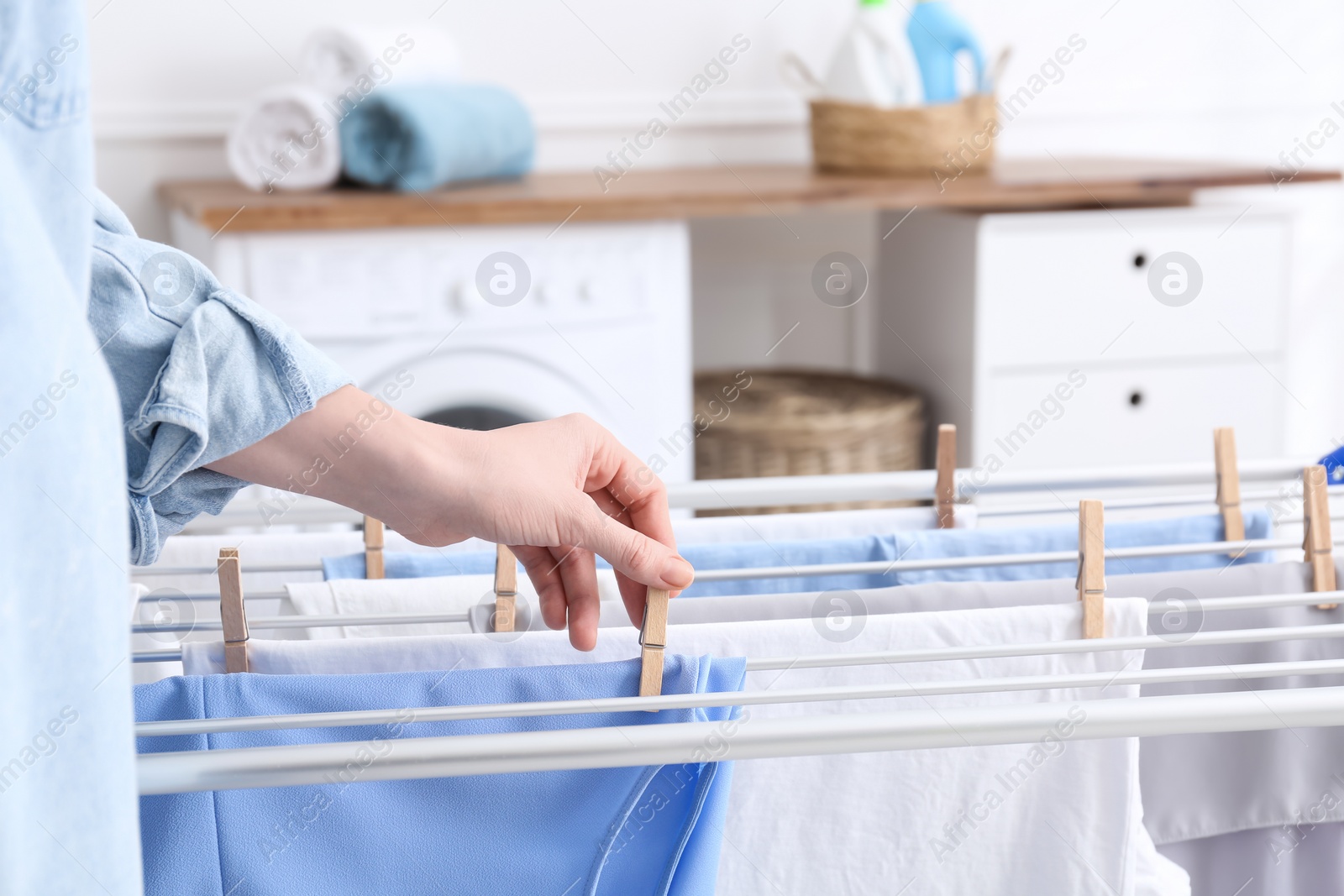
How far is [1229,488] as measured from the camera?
833mm

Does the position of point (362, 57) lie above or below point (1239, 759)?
above

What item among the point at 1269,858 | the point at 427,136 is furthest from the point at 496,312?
the point at 1269,858

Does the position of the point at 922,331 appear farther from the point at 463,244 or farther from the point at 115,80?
the point at 115,80

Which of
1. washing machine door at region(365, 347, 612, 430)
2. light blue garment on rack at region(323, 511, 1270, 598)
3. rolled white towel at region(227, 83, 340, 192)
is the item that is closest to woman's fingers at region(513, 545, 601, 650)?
light blue garment on rack at region(323, 511, 1270, 598)

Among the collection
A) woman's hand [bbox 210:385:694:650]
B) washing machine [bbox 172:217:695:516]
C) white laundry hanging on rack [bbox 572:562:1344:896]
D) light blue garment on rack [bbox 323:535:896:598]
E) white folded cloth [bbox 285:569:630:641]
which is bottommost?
white laundry hanging on rack [bbox 572:562:1344:896]

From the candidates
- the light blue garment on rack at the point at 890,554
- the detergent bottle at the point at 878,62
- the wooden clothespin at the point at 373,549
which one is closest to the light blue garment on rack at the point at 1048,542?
the light blue garment on rack at the point at 890,554

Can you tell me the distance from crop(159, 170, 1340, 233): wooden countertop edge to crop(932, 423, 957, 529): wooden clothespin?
85 centimetres

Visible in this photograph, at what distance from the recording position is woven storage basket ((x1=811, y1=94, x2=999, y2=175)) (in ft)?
6.34

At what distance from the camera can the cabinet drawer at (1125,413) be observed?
74.5 inches

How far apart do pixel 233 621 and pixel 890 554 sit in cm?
42

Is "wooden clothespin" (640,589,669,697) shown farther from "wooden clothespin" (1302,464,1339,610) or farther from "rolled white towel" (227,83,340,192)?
A: "rolled white towel" (227,83,340,192)

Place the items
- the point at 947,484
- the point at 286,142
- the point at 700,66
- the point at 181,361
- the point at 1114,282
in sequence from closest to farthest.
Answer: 1. the point at 181,361
2. the point at 947,484
3. the point at 286,142
4. the point at 1114,282
5. the point at 700,66

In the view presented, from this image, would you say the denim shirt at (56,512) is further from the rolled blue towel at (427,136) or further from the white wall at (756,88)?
the white wall at (756,88)

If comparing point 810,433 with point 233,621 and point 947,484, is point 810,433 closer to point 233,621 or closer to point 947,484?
point 947,484
